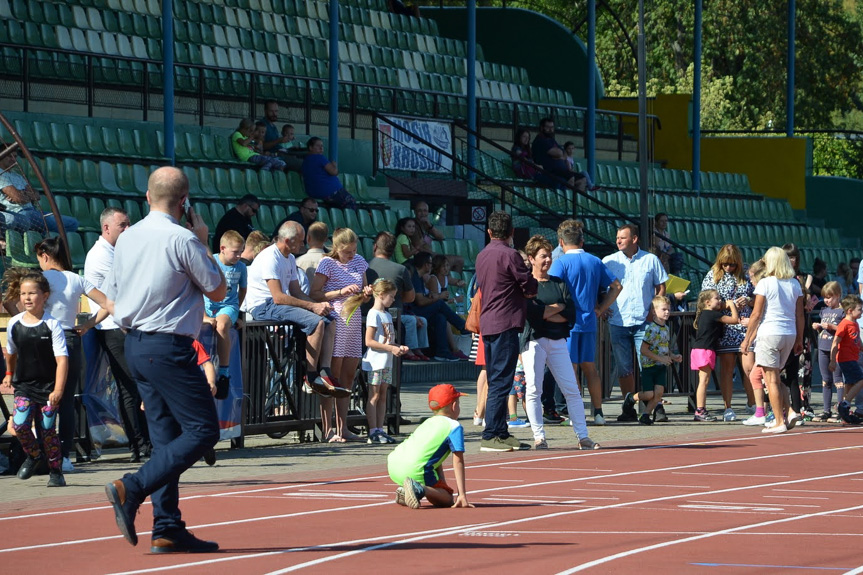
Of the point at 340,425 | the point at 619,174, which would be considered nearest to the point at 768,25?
the point at 619,174

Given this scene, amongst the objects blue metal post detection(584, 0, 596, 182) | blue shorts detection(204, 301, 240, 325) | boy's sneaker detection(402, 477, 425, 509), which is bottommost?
boy's sneaker detection(402, 477, 425, 509)

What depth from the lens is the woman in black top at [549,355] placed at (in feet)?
45.2

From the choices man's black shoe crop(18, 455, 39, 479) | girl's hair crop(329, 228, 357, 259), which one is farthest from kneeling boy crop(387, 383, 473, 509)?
girl's hair crop(329, 228, 357, 259)

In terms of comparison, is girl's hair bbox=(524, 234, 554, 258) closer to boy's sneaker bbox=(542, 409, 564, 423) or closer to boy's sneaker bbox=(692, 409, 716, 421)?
boy's sneaker bbox=(542, 409, 564, 423)

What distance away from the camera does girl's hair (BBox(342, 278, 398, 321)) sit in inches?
559

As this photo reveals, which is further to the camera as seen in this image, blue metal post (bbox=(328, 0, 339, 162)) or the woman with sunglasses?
blue metal post (bbox=(328, 0, 339, 162))

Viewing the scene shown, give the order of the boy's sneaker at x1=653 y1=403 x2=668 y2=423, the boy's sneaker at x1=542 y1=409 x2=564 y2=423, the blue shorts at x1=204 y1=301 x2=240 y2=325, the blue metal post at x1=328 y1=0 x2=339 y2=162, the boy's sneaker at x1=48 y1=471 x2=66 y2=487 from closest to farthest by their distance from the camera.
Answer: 1. the boy's sneaker at x1=48 y1=471 x2=66 y2=487
2. the blue shorts at x1=204 y1=301 x2=240 y2=325
3. the boy's sneaker at x1=542 y1=409 x2=564 y2=423
4. the boy's sneaker at x1=653 y1=403 x2=668 y2=423
5. the blue metal post at x1=328 y1=0 x2=339 y2=162

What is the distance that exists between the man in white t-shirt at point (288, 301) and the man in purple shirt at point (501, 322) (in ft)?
4.59

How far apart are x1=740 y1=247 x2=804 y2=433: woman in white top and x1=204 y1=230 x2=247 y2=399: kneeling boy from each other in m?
5.04

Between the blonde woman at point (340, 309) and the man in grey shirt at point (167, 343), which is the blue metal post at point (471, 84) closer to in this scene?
the blonde woman at point (340, 309)

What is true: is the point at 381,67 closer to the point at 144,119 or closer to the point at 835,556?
the point at 144,119

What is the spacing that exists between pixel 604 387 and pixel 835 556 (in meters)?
10.3

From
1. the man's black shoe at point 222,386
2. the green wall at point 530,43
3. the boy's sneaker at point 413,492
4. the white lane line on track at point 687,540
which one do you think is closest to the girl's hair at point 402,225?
the man's black shoe at point 222,386

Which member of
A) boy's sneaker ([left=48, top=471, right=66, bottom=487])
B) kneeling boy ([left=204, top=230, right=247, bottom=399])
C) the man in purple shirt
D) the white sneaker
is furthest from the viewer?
the white sneaker
